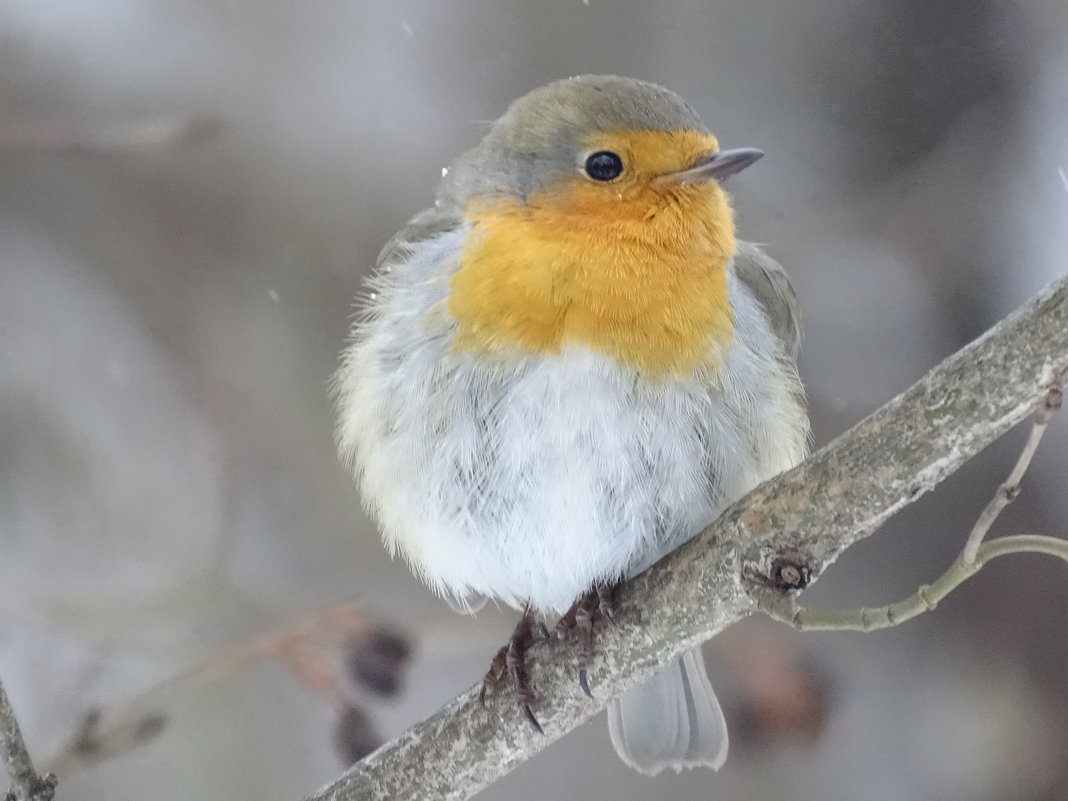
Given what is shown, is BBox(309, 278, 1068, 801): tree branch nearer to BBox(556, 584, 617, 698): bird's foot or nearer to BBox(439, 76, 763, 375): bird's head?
BBox(556, 584, 617, 698): bird's foot

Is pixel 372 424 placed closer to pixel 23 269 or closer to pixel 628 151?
pixel 628 151

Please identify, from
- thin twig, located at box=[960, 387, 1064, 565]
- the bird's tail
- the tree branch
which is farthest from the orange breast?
the bird's tail

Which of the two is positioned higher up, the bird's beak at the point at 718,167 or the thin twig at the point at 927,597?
the bird's beak at the point at 718,167

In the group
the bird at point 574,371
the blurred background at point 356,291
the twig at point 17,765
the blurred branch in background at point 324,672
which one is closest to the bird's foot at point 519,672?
the bird at point 574,371

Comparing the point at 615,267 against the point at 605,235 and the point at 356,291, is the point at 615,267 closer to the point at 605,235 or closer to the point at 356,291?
the point at 605,235

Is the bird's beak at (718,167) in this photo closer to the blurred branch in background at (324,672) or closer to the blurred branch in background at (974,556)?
the blurred branch in background at (974,556)

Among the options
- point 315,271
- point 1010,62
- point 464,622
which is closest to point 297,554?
point 464,622
